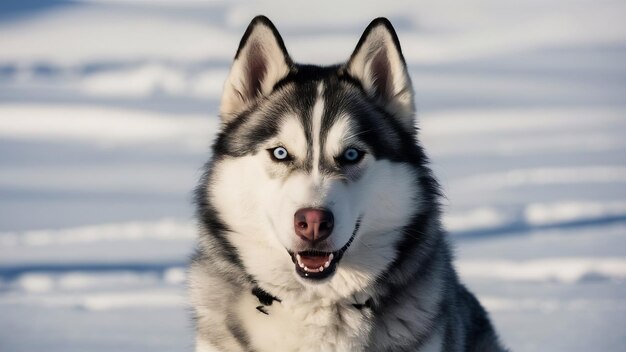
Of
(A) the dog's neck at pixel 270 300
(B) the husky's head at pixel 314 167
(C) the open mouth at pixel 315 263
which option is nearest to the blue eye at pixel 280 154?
(B) the husky's head at pixel 314 167

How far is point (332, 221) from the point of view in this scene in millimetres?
3713

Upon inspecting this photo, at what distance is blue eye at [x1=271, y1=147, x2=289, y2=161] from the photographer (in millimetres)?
3992

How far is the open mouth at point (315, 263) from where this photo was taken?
12.6ft

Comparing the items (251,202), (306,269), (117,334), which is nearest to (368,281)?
(306,269)

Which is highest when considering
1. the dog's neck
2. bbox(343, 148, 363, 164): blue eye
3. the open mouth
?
bbox(343, 148, 363, 164): blue eye

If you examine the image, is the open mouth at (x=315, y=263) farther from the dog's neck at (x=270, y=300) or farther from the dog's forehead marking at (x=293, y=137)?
the dog's forehead marking at (x=293, y=137)

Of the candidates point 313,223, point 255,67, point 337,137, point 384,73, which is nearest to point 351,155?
point 337,137

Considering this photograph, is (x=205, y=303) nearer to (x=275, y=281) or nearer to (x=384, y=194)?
(x=275, y=281)

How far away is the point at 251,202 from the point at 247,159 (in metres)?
0.22

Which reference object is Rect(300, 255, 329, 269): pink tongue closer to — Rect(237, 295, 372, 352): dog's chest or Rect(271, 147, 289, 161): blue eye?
Rect(237, 295, 372, 352): dog's chest

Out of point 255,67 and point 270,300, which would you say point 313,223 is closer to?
point 270,300

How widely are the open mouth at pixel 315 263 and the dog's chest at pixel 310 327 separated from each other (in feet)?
0.84

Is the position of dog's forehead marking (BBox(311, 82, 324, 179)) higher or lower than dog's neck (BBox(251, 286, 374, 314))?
higher

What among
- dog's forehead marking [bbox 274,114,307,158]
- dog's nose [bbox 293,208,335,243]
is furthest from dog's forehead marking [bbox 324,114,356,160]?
dog's nose [bbox 293,208,335,243]
